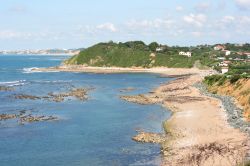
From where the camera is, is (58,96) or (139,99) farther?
(58,96)

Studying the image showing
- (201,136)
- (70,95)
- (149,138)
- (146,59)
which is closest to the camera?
(201,136)

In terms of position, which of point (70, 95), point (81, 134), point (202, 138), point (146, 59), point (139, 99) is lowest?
point (81, 134)

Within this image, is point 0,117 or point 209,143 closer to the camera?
point 209,143

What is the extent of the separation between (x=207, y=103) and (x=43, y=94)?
37483 millimetres

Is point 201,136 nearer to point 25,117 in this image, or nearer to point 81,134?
point 81,134

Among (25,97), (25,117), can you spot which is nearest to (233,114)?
(25,117)

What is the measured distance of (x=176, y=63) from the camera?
178 meters

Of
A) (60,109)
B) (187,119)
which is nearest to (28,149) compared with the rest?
(187,119)

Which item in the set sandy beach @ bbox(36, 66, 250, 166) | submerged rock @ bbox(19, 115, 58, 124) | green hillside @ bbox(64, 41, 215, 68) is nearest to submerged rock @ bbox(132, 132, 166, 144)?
sandy beach @ bbox(36, 66, 250, 166)

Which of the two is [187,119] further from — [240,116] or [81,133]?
[81,133]

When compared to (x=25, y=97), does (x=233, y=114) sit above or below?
below

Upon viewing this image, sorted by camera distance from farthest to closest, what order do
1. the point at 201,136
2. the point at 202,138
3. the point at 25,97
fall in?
1. the point at 25,97
2. the point at 201,136
3. the point at 202,138

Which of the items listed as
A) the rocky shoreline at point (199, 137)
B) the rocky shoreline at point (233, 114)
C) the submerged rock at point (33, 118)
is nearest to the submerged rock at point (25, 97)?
the submerged rock at point (33, 118)

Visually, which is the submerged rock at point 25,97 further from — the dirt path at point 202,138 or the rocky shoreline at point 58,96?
the dirt path at point 202,138
